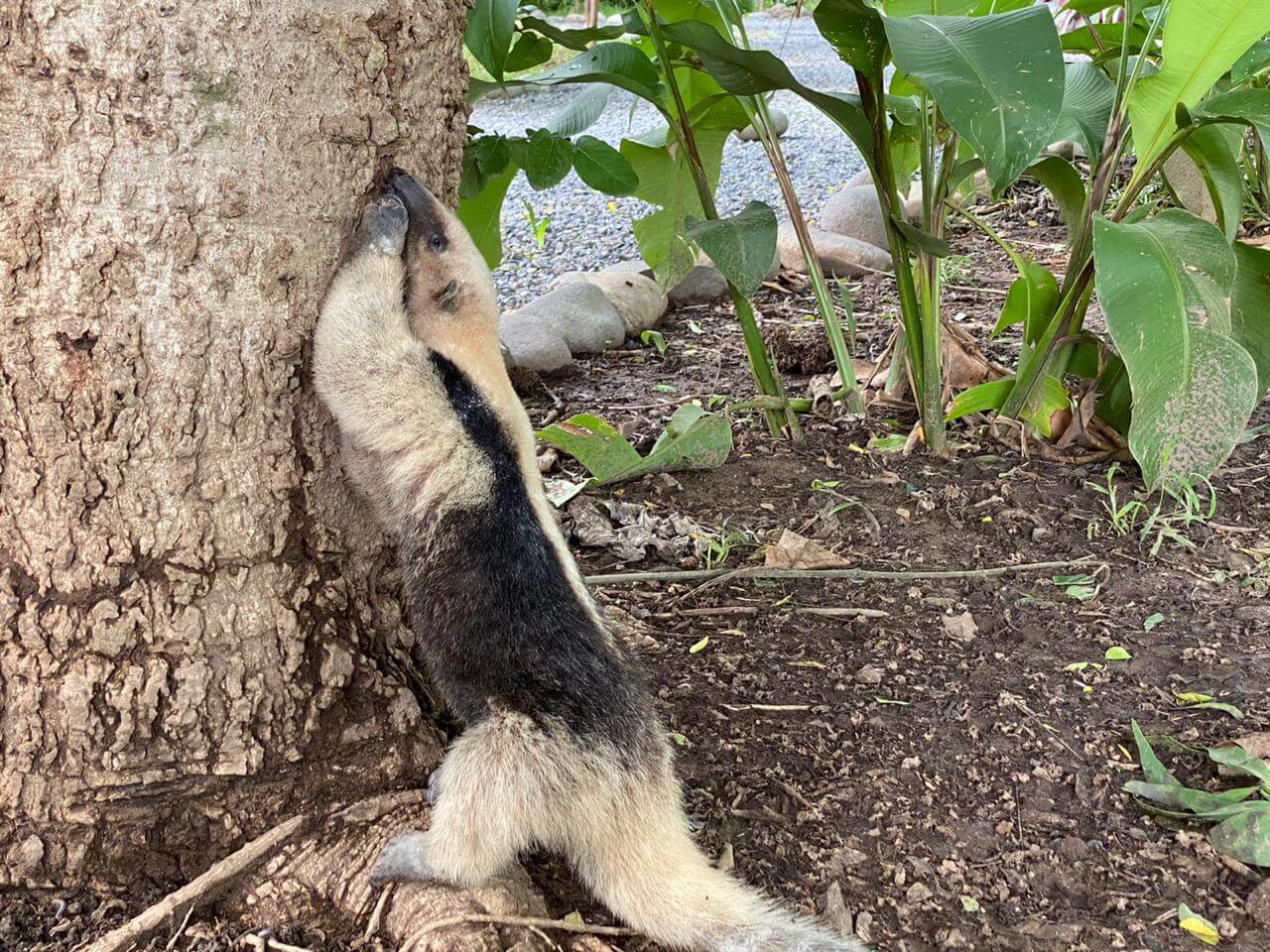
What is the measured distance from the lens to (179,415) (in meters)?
1.97

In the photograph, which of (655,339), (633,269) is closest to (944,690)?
(655,339)

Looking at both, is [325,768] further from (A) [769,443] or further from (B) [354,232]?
(A) [769,443]

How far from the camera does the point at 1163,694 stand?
272 cm

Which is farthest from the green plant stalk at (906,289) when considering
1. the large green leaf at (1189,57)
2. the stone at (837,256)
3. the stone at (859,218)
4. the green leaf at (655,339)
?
the stone at (859,218)

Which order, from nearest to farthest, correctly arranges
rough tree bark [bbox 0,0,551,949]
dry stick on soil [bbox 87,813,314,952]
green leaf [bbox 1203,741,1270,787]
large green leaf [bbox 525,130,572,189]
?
1. rough tree bark [bbox 0,0,551,949]
2. dry stick on soil [bbox 87,813,314,952]
3. green leaf [bbox 1203,741,1270,787]
4. large green leaf [bbox 525,130,572,189]

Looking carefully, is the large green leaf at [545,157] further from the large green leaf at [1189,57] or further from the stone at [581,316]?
the stone at [581,316]

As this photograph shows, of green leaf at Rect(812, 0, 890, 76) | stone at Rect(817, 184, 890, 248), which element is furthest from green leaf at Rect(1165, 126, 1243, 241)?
stone at Rect(817, 184, 890, 248)

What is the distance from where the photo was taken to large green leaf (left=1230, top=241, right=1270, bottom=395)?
326 cm

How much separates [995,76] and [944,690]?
58.8 inches

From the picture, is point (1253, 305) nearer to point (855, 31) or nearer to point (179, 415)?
point (855, 31)

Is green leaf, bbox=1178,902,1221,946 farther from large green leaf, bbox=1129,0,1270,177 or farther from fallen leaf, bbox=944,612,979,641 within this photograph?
large green leaf, bbox=1129,0,1270,177

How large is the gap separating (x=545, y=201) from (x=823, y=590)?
6946 millimetres

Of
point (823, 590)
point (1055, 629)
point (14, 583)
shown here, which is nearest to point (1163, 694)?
point (1055, 629)

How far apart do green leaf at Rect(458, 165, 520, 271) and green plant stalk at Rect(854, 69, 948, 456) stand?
1.15 m
